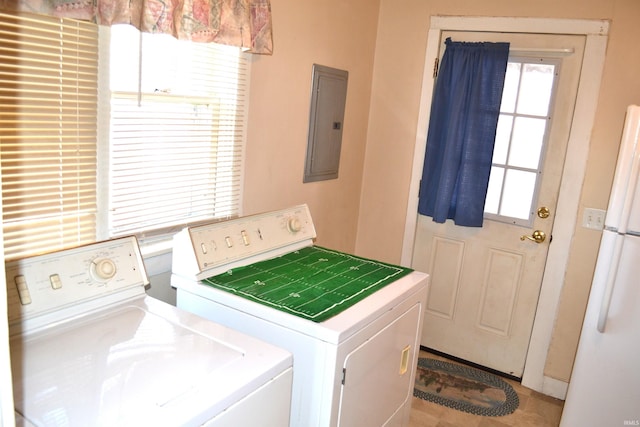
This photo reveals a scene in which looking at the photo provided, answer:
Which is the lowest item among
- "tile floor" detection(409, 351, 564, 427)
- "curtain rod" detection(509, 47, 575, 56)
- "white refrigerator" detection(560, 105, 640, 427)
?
"tile floor" detection(409, 351, 564, 427)

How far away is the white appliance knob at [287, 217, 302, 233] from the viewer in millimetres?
2308

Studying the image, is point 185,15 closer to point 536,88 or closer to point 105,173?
point 105,173

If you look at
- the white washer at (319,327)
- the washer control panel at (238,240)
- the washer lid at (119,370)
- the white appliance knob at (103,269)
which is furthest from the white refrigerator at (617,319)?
the white appliance knob at (103,269)

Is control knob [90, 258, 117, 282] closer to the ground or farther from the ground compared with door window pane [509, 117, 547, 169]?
closer to the ground

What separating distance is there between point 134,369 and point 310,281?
0.82m

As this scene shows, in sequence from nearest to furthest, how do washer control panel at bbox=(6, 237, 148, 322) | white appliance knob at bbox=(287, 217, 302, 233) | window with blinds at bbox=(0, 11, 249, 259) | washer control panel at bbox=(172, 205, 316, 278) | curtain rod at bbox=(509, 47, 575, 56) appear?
washer control panel at bbox=(6, 237, 148, 322)
window with blinds at bbox=(0, 11, 249, 259)
washer control panel at bbox=(172, 205, 316, 278)
white appliance knob at bbox=(287, 217, 302, 233)
curtain rod at bbox=(509, 47, 575, 56)

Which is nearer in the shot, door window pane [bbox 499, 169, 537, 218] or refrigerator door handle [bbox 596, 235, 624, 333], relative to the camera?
refrigerator door handle [bbox 596, 235, 624, 333]

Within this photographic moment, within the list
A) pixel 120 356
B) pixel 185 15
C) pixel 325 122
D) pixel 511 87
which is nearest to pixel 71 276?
pixel 120 356

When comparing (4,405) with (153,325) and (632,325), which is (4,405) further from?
(632,325)

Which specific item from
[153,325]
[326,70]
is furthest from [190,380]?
[326,70]

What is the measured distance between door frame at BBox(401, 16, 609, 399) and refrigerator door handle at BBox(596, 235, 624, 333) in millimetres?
649

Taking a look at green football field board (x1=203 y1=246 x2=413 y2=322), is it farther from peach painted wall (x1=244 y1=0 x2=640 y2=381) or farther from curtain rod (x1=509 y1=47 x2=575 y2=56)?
curtain rod (x1=509 y1=47 x2=575 y2=56)

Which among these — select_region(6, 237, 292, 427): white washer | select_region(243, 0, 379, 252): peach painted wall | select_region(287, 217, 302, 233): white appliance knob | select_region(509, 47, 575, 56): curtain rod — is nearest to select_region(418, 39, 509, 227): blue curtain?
select_region(509, 47, 575, 56): curtain rod

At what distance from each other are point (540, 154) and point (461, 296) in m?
1.05
